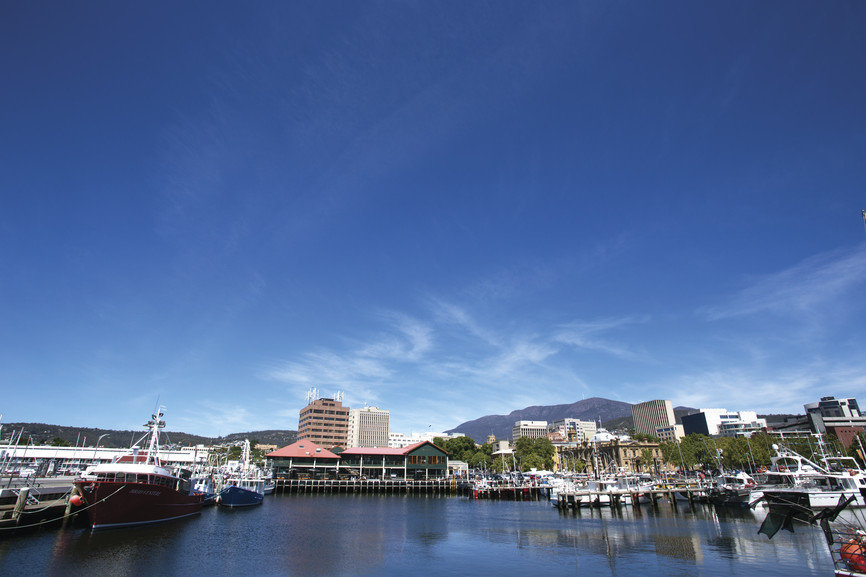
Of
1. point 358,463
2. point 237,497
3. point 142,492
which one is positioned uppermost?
point 358,463

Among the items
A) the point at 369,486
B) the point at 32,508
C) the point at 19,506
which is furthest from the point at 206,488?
the point at 369,486

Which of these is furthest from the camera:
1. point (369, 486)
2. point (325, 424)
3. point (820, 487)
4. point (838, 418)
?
point (325, 424)

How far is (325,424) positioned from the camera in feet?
636

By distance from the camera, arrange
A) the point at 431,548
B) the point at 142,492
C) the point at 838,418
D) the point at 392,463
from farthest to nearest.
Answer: the point at 838,418 → the point at 392,463 → the point at 142,492 → the point at 431,548

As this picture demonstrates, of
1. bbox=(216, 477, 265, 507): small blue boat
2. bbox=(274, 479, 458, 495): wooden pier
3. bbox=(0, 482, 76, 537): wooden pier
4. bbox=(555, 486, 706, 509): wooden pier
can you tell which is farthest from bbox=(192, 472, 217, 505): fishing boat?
bbox=(555, 486, 706, 509): wooden pier

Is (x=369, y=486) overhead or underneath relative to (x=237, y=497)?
underneath

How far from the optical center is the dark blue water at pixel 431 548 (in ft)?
98.2

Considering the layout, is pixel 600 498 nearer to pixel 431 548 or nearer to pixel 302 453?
pixel 431 548

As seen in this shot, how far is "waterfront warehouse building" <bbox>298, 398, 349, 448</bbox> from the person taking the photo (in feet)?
626

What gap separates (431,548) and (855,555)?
96.3ft

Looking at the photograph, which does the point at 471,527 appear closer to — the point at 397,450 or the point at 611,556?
the point at 611,556

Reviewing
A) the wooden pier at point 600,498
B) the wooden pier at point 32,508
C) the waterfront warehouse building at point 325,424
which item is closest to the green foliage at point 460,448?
the waterfront warehouse building at point 325,424

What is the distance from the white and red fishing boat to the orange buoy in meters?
50.5

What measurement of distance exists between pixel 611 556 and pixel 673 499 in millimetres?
46495
